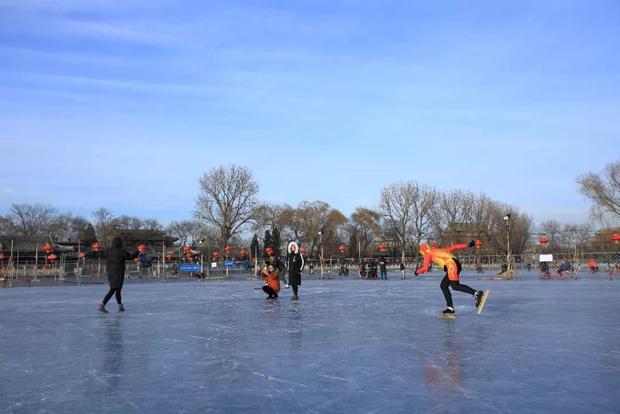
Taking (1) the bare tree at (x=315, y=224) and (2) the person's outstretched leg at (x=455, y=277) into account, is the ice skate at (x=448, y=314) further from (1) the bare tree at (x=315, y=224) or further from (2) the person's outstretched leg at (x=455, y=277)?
(1) the bare tree at (x=315, y=224)

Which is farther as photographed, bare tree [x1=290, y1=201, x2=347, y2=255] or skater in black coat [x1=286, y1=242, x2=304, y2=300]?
bare tree [x1=290, y1=201, x2=347, y2=255]

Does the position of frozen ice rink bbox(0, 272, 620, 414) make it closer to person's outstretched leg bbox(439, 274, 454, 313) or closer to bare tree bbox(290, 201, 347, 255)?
person's outstretched leg bbox(439, 274, 454, 313)

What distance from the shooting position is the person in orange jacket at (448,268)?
11.5 meters

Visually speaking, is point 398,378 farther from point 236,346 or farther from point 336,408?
point 236,346

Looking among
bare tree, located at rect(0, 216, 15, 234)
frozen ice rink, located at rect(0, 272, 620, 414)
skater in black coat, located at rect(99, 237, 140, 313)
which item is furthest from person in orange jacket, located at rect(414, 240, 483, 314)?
bare tree, located at rect(0, 216, 15, 234)

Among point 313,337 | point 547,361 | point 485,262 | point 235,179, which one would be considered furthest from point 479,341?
point 235,179

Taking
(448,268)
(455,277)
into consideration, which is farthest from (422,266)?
(455,277)

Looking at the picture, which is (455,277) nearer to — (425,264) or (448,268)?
(448,268)

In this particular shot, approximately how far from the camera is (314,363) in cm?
664

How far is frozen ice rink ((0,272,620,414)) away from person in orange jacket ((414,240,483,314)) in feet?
1.53

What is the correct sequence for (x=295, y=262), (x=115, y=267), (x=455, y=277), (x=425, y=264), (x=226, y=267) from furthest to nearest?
(x=226, y=267) < (x=295, y=262) < (x=115, y=267) < (x=425, y=264) < (x=455, y=277)

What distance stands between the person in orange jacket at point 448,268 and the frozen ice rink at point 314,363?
47 centimetres

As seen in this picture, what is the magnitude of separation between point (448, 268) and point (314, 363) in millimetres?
5804

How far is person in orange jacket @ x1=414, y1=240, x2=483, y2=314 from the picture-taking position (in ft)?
37.7
